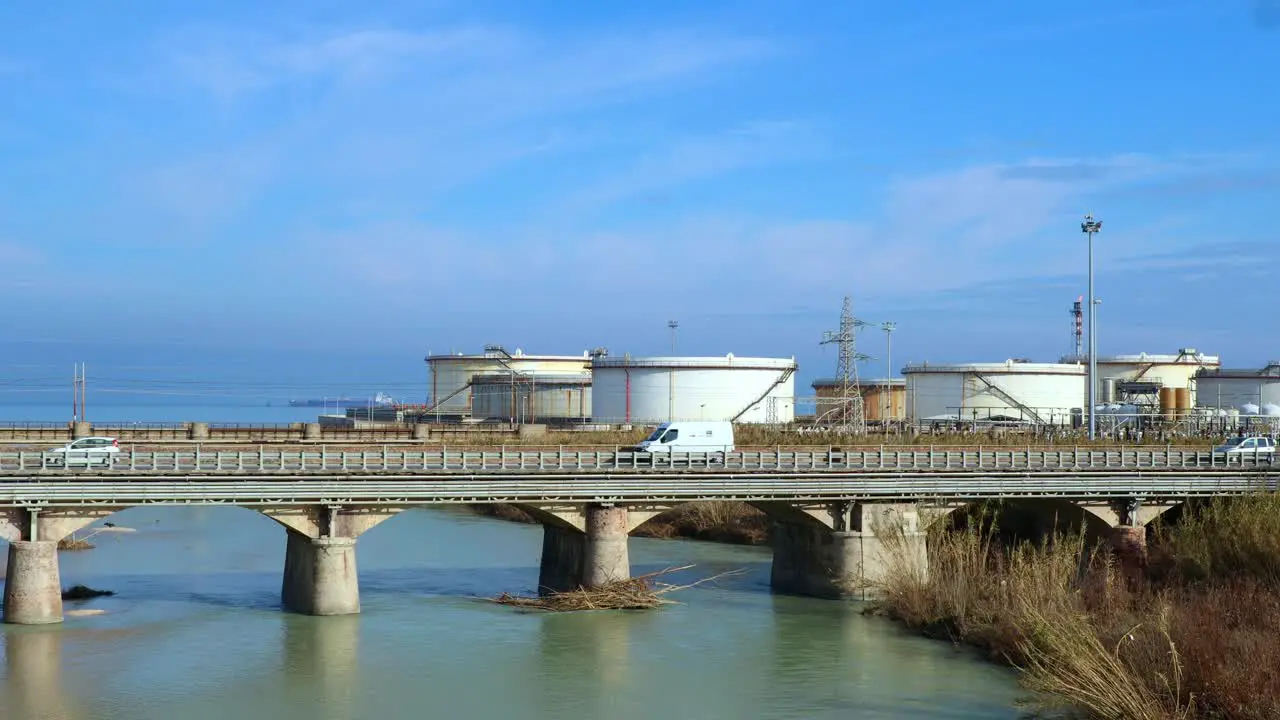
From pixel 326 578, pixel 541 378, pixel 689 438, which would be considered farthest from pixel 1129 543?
pixel 541 378

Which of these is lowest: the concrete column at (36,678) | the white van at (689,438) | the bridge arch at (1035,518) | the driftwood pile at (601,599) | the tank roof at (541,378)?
the concrete column at (36,678)

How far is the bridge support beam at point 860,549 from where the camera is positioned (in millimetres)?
51000

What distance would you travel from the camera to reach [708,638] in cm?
4566

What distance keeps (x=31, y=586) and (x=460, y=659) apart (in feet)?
40.5

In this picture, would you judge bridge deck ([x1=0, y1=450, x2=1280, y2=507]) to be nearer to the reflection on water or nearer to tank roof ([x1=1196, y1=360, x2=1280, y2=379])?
the reflection on water

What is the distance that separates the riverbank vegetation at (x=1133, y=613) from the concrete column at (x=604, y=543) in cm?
878

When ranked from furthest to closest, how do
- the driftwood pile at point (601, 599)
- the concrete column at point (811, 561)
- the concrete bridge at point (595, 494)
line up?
1. the concrete column at point (811, 561)
2. the driftwood pile at point (601, 599)
3. the concrete bridge at point (595, 494)

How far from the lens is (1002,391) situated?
114 meters

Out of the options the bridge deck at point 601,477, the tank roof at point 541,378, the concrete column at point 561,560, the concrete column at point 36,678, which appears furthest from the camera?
the tank roof at point 541,378

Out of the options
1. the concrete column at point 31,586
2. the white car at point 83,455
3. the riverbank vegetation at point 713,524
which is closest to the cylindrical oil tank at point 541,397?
the riverbank vegetation at point 713,524

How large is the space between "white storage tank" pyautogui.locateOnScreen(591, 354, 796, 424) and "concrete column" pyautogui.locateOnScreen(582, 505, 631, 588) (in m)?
50.1

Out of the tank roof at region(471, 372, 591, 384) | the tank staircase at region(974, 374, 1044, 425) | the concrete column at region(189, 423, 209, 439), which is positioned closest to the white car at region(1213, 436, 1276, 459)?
the tank staircase at region(974, 374, 1044, 425)

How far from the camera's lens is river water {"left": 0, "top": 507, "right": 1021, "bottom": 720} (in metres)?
36.9

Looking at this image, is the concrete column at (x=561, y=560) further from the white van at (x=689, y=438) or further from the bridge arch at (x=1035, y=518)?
the bridge arch at (x=1035, y=518)
